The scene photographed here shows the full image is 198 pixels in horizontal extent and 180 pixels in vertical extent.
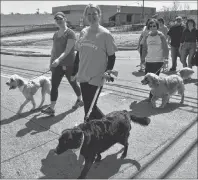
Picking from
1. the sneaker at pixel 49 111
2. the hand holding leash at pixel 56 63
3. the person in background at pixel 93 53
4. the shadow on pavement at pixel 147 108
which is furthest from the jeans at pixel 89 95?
the shadow on pavement at pixel 147 108

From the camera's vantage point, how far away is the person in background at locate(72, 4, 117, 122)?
11.1 feet

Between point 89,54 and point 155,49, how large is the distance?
265cm

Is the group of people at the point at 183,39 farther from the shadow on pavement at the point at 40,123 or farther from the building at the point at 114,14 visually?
the building at the point at 114,14

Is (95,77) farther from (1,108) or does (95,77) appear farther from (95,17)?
(1,108)

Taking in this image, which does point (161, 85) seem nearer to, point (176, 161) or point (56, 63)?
point (176, 161)

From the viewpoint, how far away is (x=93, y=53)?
3438mm

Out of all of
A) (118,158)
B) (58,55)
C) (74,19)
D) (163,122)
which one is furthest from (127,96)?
(74,19)

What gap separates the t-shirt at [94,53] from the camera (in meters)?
3.38

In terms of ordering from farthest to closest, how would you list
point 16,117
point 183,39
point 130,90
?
1. point 183,39
2. point 130,90
3. point 16,117

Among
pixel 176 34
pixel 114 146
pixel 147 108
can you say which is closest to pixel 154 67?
pixel 147 108

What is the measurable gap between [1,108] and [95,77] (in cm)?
340

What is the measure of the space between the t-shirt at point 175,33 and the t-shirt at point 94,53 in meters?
6.33

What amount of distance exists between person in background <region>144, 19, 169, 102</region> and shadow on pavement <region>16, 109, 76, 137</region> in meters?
2.20

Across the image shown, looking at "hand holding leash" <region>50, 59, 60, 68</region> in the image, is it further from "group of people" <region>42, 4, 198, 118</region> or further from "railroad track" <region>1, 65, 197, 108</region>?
"railroad track" <region>1, 65, 197, 108</region>
